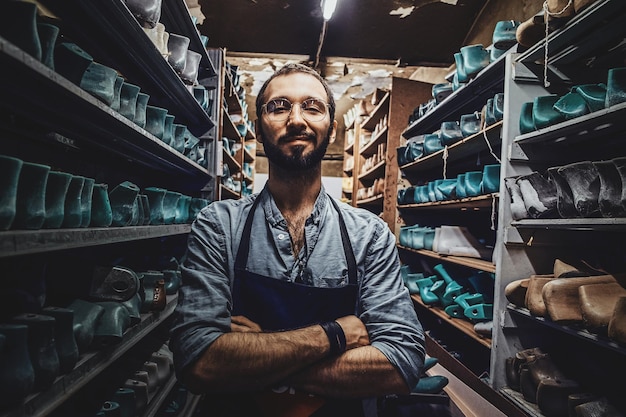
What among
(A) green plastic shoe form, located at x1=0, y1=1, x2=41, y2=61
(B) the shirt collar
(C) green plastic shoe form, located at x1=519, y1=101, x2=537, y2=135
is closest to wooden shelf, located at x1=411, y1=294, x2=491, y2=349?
(C) green plastic shoe form, located at x1=519, y1=101, x2=537, y2=135

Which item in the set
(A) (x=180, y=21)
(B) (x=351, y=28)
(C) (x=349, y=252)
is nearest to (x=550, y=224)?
(C) (x=349, y=252)

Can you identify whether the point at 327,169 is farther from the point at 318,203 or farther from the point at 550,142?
the point at 318,203

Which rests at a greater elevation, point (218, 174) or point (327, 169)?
point (327, 169)

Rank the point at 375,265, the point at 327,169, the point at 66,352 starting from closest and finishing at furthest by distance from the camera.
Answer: the point at 66,352 → the point at 375,265 → the point at 327,169

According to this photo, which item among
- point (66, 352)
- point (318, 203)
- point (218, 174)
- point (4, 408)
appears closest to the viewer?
point (4, 408)

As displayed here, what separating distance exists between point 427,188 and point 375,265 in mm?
2543

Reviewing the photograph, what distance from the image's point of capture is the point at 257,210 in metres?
1.38

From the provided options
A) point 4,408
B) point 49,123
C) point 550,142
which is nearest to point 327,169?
point 550,142

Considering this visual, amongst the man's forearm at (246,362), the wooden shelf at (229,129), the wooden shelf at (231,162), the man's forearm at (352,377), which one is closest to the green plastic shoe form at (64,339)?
the man's forearm at (246,362)

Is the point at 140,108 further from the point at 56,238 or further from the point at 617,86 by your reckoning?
the point at 617,86

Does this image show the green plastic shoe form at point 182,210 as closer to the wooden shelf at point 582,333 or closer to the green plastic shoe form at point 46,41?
the green plastic shoe form at point 46,41

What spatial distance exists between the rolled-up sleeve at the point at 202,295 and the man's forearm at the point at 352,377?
0.93ft

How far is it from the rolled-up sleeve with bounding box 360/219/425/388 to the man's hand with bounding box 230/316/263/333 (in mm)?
357

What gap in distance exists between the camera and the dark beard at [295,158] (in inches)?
52.2
